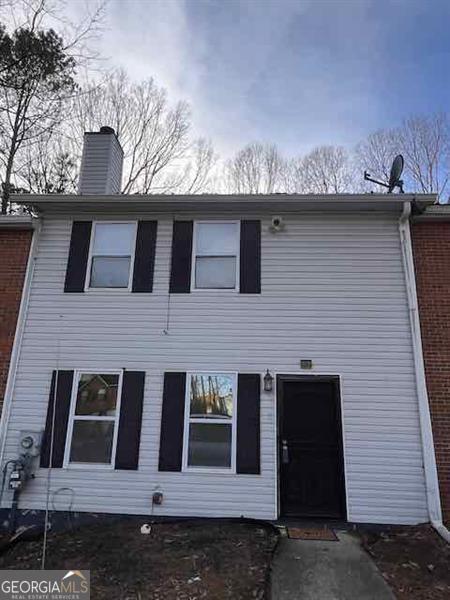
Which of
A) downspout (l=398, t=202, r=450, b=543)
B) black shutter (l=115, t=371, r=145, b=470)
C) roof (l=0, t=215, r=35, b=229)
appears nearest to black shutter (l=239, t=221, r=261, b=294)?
black shutter (l=115, t=371, r=145, b=470)

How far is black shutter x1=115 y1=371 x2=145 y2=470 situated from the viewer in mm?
5516

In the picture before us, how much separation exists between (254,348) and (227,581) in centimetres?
297

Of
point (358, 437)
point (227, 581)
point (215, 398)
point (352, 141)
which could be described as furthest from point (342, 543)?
point (352, 141)

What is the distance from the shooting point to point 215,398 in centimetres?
573

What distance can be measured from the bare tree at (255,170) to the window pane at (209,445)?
1104cm

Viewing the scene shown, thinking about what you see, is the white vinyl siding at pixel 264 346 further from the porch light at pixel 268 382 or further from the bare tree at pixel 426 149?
the bare tree at pixel 426 149

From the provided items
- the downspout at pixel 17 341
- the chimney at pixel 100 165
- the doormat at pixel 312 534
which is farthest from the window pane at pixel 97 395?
the chimney at pixel 100 165

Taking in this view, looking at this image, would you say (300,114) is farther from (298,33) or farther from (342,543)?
(342,543)

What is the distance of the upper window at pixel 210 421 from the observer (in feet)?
18.1

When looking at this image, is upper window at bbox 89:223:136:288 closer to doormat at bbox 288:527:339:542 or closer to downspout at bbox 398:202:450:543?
doormat at bbox 288:527:339:542

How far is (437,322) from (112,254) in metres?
5.43

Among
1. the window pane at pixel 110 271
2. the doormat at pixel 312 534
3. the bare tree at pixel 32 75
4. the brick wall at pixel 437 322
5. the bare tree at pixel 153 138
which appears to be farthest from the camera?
the bare tree at pixel 153 138

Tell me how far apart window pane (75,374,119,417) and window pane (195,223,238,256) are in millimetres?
2573

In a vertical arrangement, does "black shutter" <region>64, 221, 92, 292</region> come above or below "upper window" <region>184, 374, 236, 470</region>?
above
